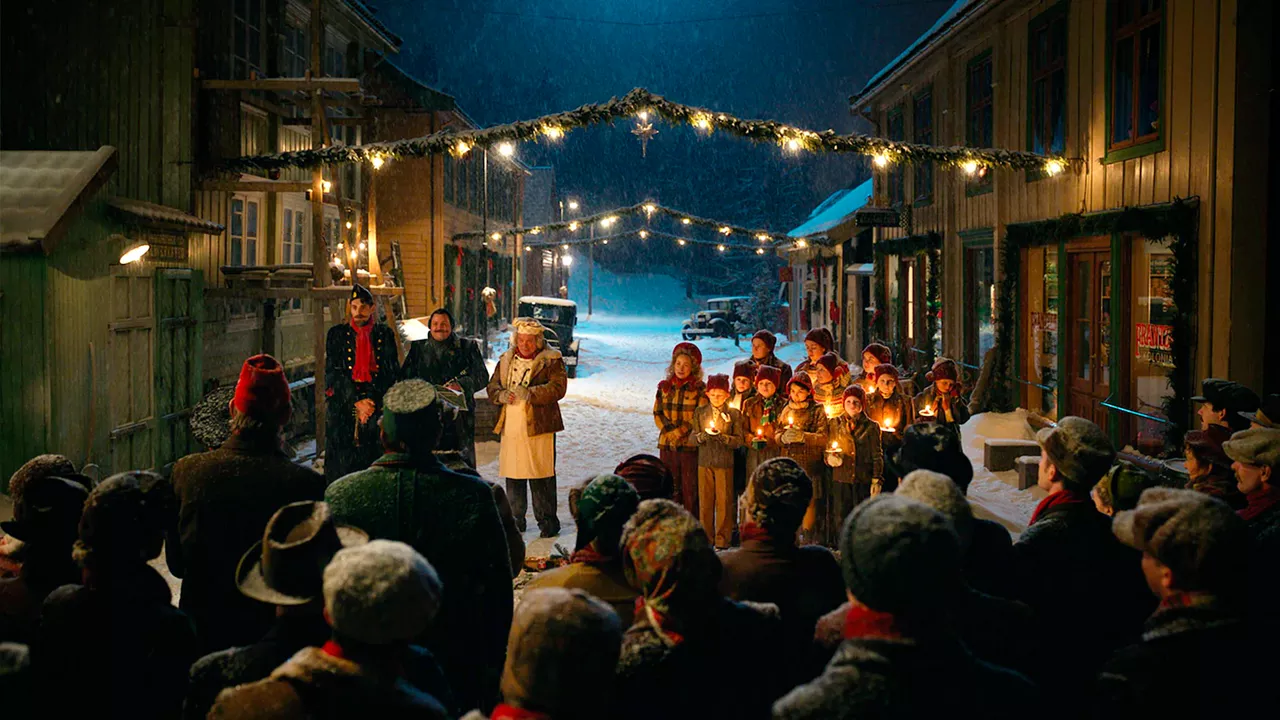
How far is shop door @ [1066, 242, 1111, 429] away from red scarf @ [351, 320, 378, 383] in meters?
7.65

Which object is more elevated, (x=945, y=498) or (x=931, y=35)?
(x=931, y=35)

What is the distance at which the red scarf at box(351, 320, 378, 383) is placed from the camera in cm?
875

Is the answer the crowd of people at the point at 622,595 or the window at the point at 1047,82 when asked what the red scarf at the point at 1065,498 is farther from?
the window at the point at 1047,82

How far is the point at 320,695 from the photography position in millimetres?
2400

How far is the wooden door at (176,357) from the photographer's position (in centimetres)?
1064

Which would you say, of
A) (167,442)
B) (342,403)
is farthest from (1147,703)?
(167,442)

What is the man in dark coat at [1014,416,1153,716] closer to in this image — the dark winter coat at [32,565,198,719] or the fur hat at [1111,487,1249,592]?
the fur hat at [1111,487,1249,592]

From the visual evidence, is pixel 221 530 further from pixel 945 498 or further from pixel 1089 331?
pixel 1089 331

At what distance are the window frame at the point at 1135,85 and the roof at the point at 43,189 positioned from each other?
9691 millimetres

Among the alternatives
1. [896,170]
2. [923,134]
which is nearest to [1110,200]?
[923,134]

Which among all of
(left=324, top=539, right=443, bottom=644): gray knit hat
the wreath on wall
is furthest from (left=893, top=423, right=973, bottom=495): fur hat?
the wreath on wall

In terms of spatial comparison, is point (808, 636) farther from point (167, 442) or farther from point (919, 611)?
point (167, 442)

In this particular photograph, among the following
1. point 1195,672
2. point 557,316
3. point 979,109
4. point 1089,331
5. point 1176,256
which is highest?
point 979,109

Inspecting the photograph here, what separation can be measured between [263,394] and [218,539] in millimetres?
597
